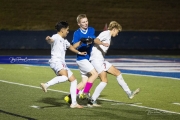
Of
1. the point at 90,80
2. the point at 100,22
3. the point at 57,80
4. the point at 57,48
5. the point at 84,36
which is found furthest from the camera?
the point at 100,22

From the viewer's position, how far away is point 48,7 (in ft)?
111

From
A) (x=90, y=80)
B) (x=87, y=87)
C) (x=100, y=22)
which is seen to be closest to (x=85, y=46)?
(x=90, y=80)

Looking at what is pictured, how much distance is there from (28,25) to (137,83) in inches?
665

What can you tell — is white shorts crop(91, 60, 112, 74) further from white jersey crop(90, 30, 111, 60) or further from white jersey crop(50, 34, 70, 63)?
white jersey crop(50, 34, 70, 63)

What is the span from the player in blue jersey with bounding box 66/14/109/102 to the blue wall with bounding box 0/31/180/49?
17.7 meters

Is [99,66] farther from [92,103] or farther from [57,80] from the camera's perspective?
[57,80]

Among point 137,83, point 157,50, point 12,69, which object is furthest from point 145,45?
point 137,83

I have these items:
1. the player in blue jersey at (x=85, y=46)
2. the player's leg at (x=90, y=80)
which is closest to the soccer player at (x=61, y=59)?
the player in blue jersey at (x=85, y=46)

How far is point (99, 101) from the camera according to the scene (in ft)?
42.8

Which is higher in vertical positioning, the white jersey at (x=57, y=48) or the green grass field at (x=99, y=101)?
the white jersey at (x=57, y=48)

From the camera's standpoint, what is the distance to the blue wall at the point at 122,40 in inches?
1190

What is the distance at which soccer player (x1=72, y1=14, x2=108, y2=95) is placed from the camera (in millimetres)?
12109

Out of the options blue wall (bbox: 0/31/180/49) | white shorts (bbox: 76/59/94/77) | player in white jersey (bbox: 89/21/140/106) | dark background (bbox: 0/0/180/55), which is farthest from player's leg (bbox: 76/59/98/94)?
blue wall (bbox: 0/31/180/49)

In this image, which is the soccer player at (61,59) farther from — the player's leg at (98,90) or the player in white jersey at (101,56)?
the player in white jersey at (101,56)
